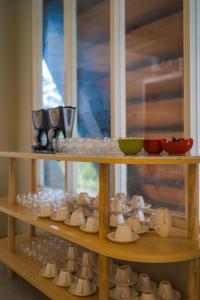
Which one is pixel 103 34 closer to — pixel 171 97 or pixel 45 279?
pixel 171 97

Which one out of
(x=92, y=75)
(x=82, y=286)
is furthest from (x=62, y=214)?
(x=92, y=75)

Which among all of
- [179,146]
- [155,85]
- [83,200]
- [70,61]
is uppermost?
[70,61]

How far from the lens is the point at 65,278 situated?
64.1 inches

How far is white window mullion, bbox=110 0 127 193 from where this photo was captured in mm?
1974

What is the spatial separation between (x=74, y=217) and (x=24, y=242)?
0.82 m

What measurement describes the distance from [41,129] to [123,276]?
41.5 inches

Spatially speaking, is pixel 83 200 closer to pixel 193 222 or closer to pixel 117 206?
pixel 117 206

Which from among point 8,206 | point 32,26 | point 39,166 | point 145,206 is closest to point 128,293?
point 145,206

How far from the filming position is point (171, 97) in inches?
69.5

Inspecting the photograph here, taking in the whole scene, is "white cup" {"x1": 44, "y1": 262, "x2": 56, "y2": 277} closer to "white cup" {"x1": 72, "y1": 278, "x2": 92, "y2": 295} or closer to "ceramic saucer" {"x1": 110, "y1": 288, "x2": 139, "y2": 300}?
"white cup" {"x1": 72, "y1": 278, "x2": 92, "y2": 295}

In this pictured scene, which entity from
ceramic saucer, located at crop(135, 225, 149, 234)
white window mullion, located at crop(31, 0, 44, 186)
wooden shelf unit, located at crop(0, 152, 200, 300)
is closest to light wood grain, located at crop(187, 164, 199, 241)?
wooden shelf unit, located at crop(0, 152, 200, 300)

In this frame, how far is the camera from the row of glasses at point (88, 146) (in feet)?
4.94

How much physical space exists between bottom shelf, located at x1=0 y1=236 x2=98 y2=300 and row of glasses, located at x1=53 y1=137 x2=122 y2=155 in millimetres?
727

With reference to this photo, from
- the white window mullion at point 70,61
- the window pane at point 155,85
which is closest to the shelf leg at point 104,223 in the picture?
the window pane at point 155,85
